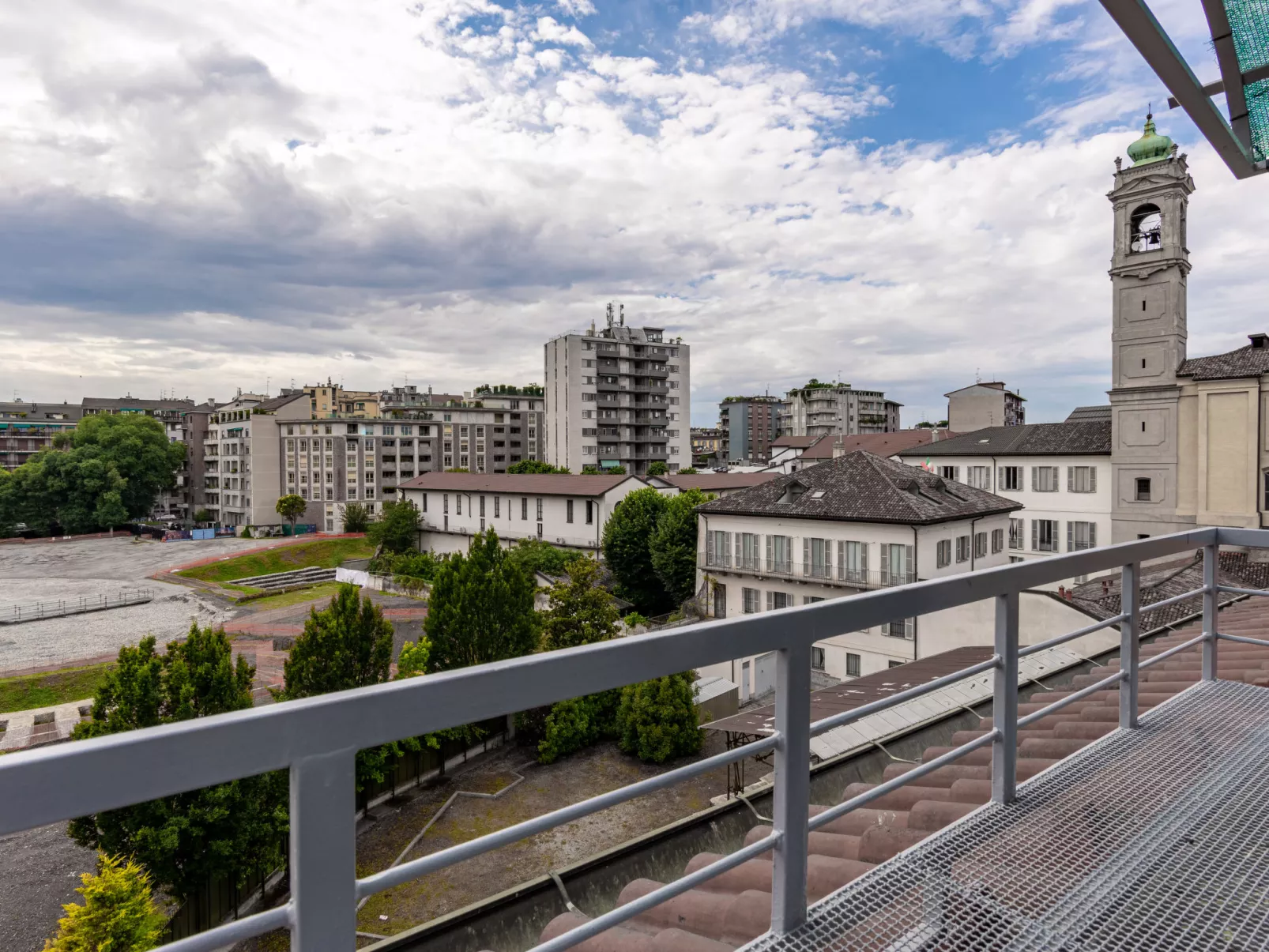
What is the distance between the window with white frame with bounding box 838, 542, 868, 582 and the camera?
25062mm

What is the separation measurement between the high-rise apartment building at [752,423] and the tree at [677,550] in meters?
88.5

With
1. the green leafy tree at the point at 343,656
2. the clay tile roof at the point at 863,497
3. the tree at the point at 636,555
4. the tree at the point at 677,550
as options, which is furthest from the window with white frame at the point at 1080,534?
the green leafy tree at the point at 343,656

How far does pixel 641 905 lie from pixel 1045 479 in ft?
127

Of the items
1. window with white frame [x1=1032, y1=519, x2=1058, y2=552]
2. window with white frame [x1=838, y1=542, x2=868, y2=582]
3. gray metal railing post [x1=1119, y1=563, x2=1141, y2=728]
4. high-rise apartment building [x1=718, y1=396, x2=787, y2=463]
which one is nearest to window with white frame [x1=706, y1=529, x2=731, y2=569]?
window with white frame [x1=838, y1=542, x2=868, y2=582]

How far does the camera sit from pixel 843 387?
10700 cm

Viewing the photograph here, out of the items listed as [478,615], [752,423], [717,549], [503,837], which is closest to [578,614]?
[478,615]

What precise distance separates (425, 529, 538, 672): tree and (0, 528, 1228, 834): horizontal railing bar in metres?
19.6

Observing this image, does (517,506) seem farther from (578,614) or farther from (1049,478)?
(1049,478)

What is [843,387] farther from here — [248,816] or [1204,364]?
[248,816]

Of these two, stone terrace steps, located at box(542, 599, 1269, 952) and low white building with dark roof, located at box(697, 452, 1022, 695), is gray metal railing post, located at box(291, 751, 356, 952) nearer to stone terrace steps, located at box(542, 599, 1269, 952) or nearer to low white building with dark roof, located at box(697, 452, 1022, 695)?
stone terrace steps, located at box(542, 599, 1269, 952)

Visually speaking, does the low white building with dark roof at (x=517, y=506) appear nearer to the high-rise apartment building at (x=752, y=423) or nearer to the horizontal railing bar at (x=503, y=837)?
the horizontal railing bar at (x=503, y=837)

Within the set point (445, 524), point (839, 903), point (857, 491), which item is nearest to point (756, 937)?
point (839, 903)

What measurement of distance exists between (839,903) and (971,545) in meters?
27.2

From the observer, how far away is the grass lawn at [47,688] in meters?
26.3
